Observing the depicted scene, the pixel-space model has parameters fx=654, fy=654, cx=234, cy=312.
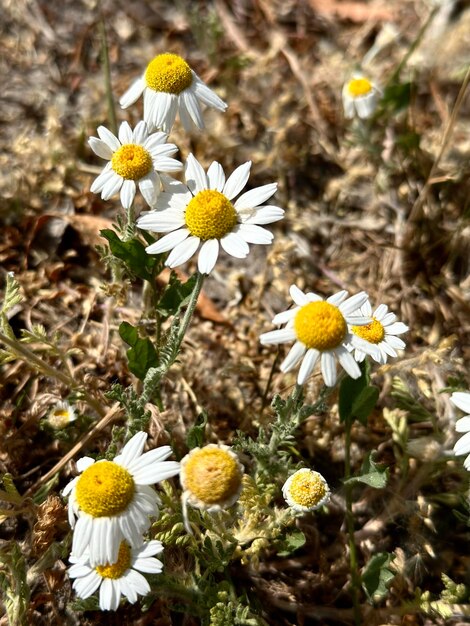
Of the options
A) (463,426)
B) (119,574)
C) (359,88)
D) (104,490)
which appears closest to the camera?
(104,490)

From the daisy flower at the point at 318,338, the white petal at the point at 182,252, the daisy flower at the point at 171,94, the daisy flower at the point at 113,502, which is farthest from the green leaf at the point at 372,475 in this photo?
the daisy flower at the point at 171,94

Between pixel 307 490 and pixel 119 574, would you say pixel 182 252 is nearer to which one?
pixel 307 490

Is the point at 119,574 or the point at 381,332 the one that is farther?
the point at 381,332

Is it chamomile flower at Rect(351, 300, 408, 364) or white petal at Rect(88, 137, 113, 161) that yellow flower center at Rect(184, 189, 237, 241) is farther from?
chamomile flower at Rect(351, 300, 408, 364)

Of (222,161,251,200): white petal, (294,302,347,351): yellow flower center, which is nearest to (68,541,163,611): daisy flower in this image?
(294,302,347,351): yellow flower center

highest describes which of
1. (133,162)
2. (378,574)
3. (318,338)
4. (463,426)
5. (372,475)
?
(133,162)

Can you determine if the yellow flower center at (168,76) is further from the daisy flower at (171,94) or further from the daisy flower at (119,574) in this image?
the daisy flower at (119,574)

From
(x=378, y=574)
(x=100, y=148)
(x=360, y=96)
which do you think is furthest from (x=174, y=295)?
(x=360, y=96)

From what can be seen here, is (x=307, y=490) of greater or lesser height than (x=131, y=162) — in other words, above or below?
below
